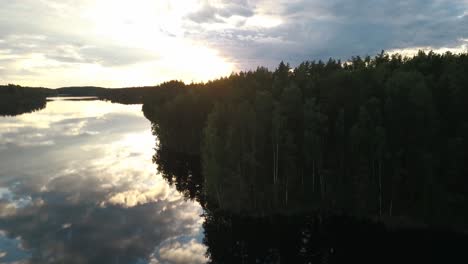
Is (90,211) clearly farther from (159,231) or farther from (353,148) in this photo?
(353,148)

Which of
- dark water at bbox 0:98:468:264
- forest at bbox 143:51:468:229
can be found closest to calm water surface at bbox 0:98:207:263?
dark water at bbox 0:98:468:264

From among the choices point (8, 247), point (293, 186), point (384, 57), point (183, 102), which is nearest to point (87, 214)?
point (8, 247)

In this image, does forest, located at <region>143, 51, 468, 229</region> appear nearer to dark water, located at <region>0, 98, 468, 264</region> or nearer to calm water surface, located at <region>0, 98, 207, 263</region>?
dark water, located at <region>0, 98, 468, 264</region>

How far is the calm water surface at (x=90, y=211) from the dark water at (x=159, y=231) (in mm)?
118

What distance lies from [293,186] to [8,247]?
37.4 metres

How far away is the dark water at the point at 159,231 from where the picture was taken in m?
39.7

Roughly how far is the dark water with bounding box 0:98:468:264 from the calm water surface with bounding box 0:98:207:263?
118mm

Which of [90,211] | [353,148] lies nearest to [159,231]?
[90,211]

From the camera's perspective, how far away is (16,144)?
101188mm

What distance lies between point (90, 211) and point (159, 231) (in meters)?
11.7

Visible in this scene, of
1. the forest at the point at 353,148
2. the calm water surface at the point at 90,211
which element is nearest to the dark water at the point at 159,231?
the calm water surface at the point at 90,211

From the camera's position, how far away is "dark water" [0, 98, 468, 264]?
39688mm

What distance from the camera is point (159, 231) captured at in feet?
153

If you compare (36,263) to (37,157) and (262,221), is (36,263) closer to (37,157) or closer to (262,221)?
(262,221)
